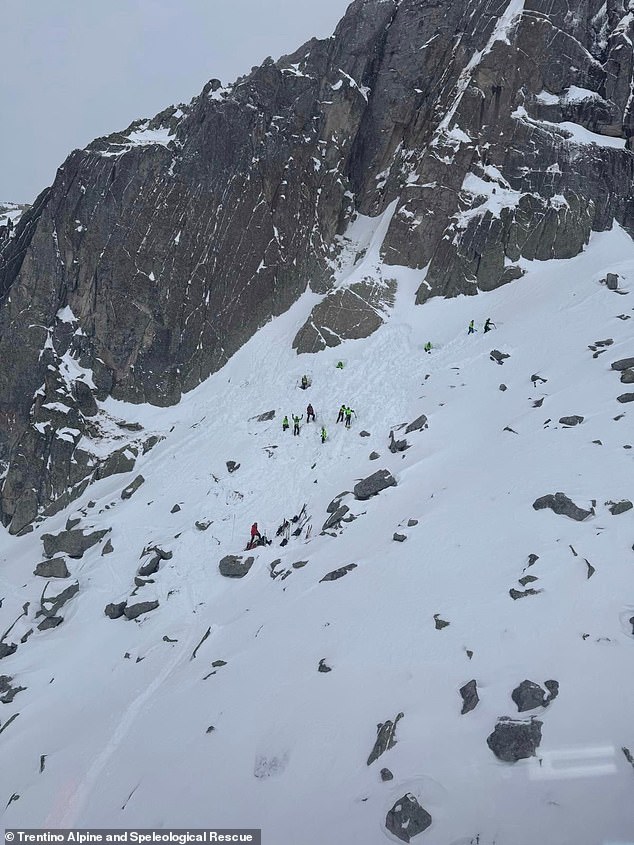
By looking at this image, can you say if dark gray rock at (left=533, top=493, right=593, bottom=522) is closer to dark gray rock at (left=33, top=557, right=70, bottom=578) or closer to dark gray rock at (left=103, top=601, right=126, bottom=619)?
dark gray rock at (left=103, top=601, right=126, bottom=619)

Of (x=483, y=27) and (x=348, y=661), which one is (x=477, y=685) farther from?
(x=483, y=27)

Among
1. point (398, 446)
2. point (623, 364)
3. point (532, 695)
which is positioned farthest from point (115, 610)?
point (623, 364)

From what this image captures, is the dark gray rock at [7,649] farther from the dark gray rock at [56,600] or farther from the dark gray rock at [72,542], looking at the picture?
the dark gray rock at [72,542]

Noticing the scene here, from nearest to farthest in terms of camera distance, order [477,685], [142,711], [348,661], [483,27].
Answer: [477,685] → [348,661] → [142,711] → [483,27]

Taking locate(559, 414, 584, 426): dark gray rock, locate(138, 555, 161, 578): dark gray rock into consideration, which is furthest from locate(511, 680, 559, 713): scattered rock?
locate(138, 555, 161, 578): dark gray rock

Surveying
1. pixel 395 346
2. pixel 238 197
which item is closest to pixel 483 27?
pixel 238 197
